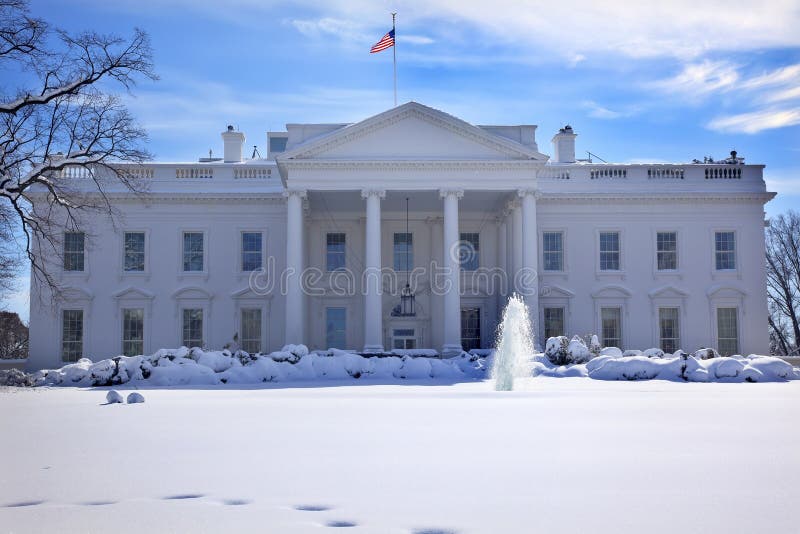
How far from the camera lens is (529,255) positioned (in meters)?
30.7

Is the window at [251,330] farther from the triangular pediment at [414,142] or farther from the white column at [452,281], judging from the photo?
the white column at [452,281]

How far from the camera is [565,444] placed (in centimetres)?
763

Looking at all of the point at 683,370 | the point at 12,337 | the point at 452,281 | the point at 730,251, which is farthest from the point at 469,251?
the point at 12,337

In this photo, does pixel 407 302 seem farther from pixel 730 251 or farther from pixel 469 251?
pixel 730 251

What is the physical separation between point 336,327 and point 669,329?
51.5 ft

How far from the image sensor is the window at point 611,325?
3591 cm

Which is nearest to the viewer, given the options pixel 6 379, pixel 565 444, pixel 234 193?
pixel 565 444

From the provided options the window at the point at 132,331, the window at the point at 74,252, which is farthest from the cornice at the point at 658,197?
the window at the point at 74,252

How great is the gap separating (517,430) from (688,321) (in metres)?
29.7

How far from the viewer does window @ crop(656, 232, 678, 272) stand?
119ft

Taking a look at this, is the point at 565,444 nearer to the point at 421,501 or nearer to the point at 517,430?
the point at 517,430

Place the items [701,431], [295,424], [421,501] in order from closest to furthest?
[421,501], [701,431], [295,424]

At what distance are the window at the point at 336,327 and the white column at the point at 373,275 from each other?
555 centimetres

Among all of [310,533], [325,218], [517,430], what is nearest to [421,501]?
[310,533]
